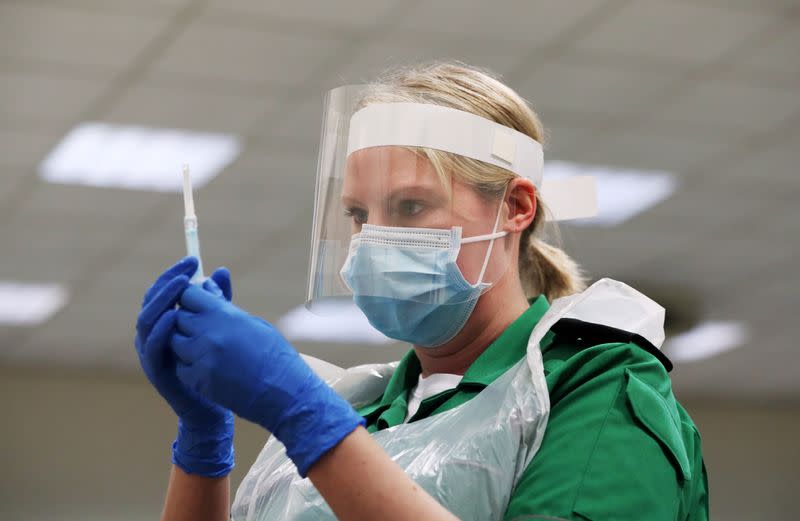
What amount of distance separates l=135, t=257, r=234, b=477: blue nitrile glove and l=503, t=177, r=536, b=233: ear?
49 cm

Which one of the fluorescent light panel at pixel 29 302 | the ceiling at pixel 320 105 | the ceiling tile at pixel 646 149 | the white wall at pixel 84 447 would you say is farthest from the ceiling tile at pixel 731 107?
the white wall at pixel 84 447

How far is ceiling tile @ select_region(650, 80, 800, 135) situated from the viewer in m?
4.91

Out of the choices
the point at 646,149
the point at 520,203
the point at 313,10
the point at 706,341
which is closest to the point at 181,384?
the point at 520,203

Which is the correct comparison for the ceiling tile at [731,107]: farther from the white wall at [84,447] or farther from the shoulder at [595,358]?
the white wall at [84,447]

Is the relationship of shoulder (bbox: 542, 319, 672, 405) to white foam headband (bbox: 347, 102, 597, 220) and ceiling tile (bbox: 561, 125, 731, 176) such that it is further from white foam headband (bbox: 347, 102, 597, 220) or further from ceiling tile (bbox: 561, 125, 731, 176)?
ceiling tile (bbox: 561, 125, 731, 176)

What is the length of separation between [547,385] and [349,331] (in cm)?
681

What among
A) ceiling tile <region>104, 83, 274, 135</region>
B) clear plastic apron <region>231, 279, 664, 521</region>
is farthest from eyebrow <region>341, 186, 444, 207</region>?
ceiling tile <region>104, 83, 274, 135</region>

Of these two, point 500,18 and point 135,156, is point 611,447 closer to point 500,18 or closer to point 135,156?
point 500,18

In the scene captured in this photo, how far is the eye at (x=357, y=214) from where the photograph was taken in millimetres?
1559

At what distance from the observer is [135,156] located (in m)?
5.35

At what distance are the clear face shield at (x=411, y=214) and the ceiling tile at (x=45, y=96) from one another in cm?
328

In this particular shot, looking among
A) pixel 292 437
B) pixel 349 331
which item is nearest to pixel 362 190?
pixel 292 437

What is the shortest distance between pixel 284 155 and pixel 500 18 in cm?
140

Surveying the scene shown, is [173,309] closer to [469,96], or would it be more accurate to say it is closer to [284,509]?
[284,509]
